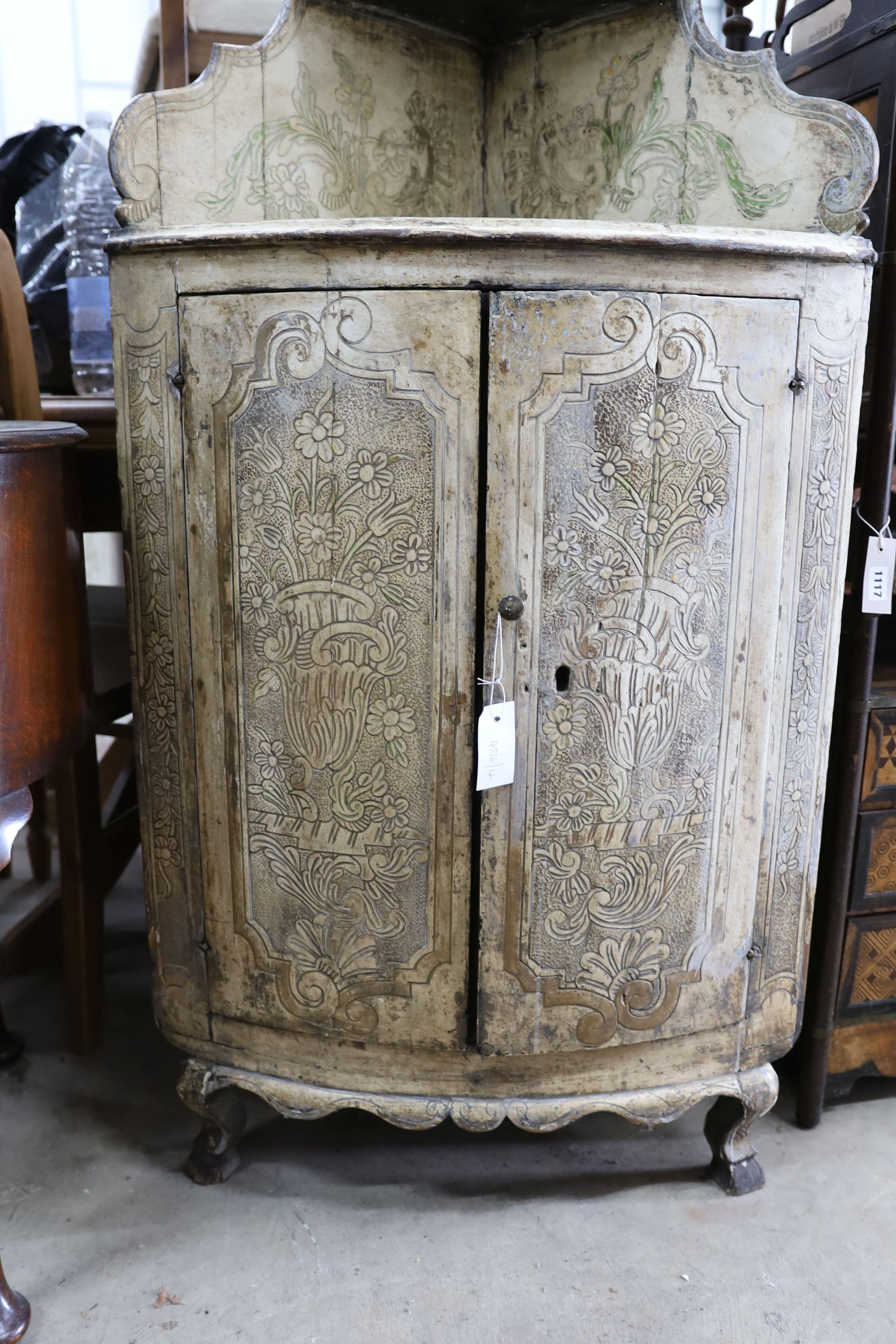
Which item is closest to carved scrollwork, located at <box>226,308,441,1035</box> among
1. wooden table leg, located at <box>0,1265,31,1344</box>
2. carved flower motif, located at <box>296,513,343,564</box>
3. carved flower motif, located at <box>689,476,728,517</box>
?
carved flower motif, located at <box>296,513,343,564</box>

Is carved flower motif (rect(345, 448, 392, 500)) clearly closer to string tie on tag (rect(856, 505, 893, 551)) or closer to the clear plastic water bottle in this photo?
string tie on tag (rect(856, 505, 893, 551))

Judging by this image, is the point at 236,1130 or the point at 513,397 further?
the point at 236,1130

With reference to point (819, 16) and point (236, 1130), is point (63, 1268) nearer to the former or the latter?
point (236, 1130)

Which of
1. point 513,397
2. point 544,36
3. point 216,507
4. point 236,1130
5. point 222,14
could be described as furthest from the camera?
point 222,14

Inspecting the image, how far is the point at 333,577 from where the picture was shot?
4.34 feet

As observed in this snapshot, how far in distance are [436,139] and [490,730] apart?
1.16 m

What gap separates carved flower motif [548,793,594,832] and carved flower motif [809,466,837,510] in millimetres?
491

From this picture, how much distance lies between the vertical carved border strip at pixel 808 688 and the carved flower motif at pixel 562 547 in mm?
315

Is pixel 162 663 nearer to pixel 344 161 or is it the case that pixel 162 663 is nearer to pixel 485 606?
pixel 485 606

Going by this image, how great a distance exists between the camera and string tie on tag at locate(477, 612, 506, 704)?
1311 mm

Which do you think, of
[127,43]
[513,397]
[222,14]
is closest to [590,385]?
[513,397]

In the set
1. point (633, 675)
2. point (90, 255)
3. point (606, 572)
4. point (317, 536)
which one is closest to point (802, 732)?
point (633, 675)

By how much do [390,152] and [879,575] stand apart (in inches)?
42.7

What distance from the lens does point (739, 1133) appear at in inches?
62.6
